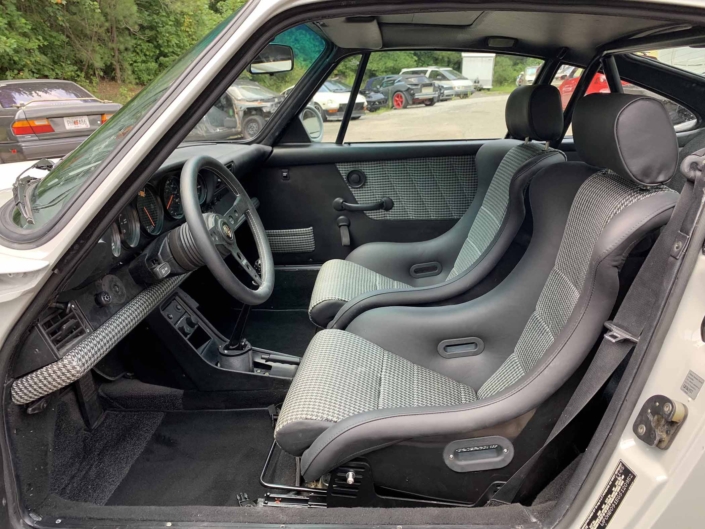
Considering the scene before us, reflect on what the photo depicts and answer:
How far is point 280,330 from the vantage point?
283 cm

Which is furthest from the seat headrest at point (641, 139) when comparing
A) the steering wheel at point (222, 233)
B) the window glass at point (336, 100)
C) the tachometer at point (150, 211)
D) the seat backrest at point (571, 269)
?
the window glass at point (336, 100)

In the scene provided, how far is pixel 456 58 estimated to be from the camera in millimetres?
2660

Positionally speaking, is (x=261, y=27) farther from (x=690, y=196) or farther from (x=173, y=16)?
(x=173, y=16)

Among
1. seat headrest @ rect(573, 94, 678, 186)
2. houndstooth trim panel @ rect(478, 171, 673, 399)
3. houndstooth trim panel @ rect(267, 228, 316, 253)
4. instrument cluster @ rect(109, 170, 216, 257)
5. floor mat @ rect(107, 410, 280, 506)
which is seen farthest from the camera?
houndstooth trim panel @ rect(267, 228, 316, 253)

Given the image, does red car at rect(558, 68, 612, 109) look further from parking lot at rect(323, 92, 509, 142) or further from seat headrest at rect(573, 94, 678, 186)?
seat headrest at rect(573, 94, 678, 186)

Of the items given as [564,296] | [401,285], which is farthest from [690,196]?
[401,285]

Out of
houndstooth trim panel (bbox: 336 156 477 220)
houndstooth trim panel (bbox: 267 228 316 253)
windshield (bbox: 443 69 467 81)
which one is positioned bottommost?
Result: houndstooth trim panel (bbox: 267 228 316 253)

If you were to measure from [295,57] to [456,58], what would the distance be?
2.66 ft

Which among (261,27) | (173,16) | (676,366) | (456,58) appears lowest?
(173,16)

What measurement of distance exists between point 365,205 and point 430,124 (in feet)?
1.88

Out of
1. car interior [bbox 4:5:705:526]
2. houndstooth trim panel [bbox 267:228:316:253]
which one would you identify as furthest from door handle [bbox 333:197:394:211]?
houndstooth trim panel [bbox 267:228:316:253]

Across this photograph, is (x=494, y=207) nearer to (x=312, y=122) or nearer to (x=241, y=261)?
(x=241, y=261)

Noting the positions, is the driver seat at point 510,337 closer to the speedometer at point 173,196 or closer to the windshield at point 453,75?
the speedometer at point 173,196

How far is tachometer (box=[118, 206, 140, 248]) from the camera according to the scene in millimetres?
1661
